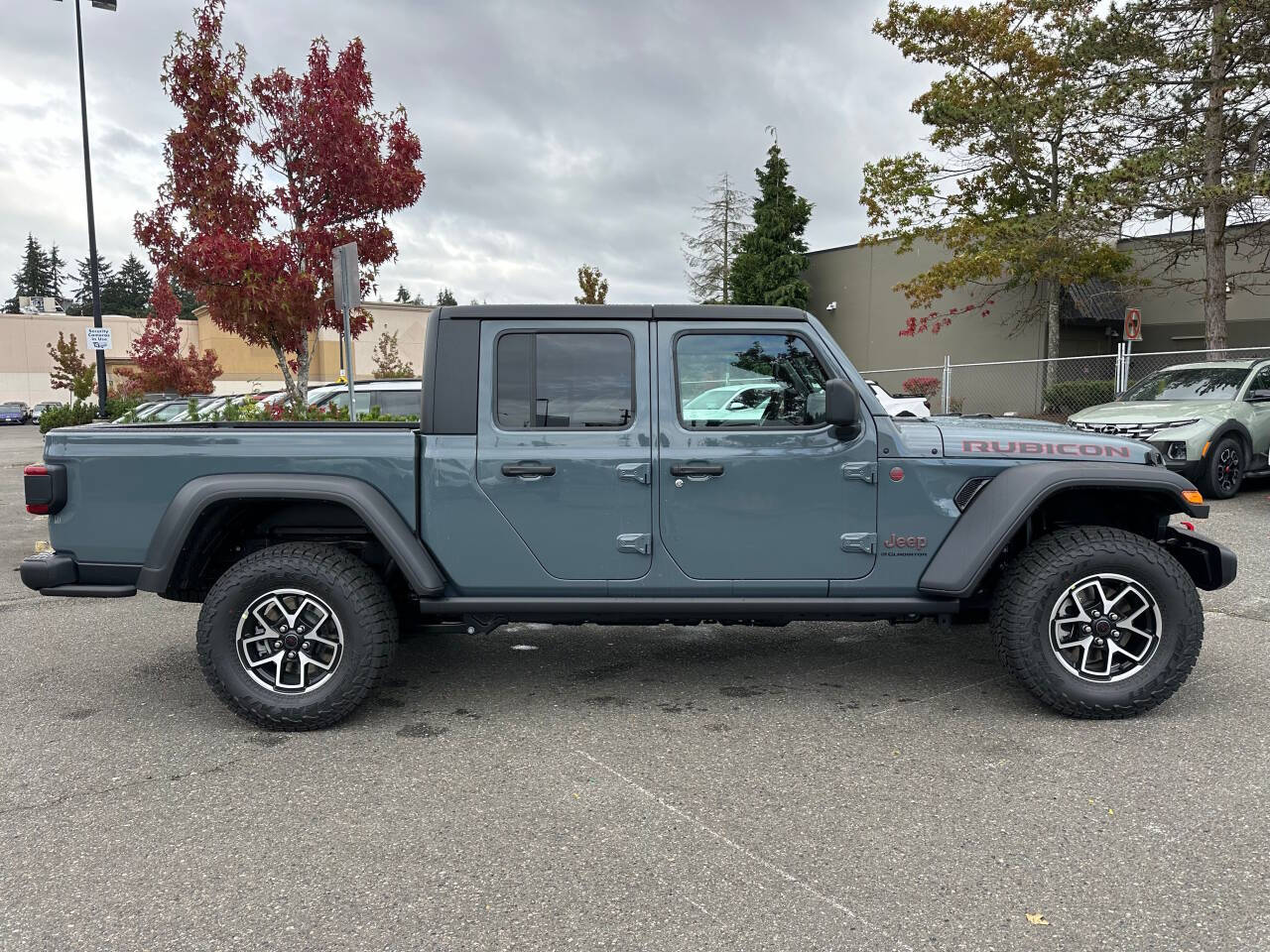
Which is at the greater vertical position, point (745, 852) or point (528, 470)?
point (528, 470)

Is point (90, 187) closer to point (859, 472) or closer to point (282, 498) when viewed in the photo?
point (282, 498)

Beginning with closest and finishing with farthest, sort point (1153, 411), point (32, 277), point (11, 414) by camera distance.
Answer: point (1153, 411) < point (11, 414) < point (32, 277)

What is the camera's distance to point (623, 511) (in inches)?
150

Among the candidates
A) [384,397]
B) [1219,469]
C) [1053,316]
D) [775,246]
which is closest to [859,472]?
[1219,469]

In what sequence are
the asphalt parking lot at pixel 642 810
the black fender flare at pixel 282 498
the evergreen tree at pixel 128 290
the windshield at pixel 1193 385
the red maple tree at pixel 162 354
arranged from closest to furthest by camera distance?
the asphalt parking lot at pixel 642 810 < the black fender flare at pixel 282 498 < the windshield at pixel 1193 385 < the red maple tree at pixel 162 354 < the evergreen tree at pixel 128 290

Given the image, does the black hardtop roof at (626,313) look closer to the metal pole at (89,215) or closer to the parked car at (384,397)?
the parked car at (384,397)

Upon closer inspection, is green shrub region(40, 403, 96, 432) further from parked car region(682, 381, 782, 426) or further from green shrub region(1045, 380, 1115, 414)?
green shrub region(1045, 380, 1115, 414)

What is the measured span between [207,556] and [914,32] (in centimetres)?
2023

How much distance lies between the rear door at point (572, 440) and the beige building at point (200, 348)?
49444 mm

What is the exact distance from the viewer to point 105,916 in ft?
8.11

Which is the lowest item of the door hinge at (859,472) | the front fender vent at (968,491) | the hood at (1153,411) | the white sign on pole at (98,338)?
the front fender vent at (968,491)

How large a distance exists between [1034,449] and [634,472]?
1750 mm

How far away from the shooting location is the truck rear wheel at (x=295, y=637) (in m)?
3.75

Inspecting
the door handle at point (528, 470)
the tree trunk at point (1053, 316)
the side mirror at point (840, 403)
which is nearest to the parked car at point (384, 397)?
the door handle at point (528, 470)
